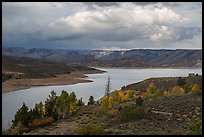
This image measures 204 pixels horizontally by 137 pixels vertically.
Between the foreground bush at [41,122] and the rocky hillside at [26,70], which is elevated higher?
the rocky hillside at [26,70]

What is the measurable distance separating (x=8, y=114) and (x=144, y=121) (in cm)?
1787

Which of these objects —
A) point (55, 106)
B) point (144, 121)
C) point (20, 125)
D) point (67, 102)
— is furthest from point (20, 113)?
point (144, 121)

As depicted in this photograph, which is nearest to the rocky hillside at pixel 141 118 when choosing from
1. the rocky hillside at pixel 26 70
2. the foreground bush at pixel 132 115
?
the foreground bush at pixel 132 115

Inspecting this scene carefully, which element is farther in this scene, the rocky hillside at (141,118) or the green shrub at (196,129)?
the rocky hillside at (141,118)

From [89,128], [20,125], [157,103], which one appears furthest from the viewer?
[157,103]

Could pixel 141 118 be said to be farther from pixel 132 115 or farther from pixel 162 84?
pixel 162 84

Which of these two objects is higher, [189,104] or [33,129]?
[189,104]

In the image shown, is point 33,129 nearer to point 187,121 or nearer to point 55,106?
point 55,106

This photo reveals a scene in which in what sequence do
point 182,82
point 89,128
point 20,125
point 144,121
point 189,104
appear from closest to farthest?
point 89,128 < point 144,121 < point 20,125 < point 189,104 < point 182,82

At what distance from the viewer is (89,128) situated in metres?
17.5

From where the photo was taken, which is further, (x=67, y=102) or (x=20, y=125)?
(x=67, y=102)

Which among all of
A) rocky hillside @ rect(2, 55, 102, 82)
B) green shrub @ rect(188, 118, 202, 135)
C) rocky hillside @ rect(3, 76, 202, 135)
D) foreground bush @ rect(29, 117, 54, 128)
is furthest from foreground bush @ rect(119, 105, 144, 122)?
rocky hillside @ rect(2, 55, 102, 82)

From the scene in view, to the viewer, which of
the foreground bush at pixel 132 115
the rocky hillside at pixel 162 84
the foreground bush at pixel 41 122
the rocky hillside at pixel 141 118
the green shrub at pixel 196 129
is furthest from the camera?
the rocky hillside at pixel 162 84

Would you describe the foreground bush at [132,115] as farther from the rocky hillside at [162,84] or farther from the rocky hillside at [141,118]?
the rocky hillside at [162,84]
